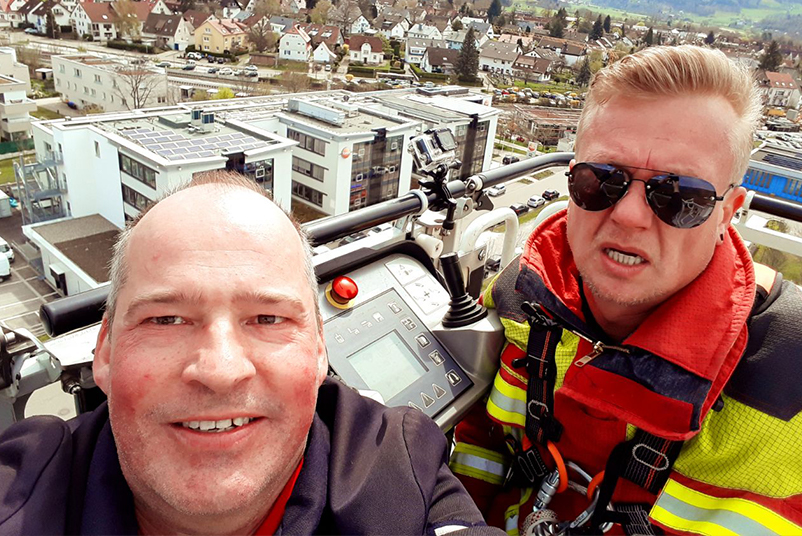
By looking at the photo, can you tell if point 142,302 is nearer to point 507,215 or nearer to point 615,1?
point 507,215

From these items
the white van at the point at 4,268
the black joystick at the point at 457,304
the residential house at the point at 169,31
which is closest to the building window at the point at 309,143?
the white van at the point at 4,268

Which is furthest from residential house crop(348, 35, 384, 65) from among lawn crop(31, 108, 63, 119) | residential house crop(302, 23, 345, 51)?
lawn crop(31, 108, 63, 119)

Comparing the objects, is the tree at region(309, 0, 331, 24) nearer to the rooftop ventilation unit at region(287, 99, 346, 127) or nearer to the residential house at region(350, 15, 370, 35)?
the residential house at region(350, 15, 370, 35)

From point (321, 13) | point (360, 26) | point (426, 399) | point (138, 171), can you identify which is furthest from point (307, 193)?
point (321, 13)

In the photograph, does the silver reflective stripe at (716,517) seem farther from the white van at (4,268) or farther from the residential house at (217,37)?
the residential house at (217,37)

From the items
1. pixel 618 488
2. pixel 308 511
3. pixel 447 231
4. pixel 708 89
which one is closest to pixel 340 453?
pixel 308 511

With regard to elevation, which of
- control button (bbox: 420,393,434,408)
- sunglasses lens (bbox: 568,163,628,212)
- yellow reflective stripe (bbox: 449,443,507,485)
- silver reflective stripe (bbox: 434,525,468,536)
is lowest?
yellow reflective stripe (bbox: 449,443,507,485)

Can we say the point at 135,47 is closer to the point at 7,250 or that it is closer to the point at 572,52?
the point at 7,250
